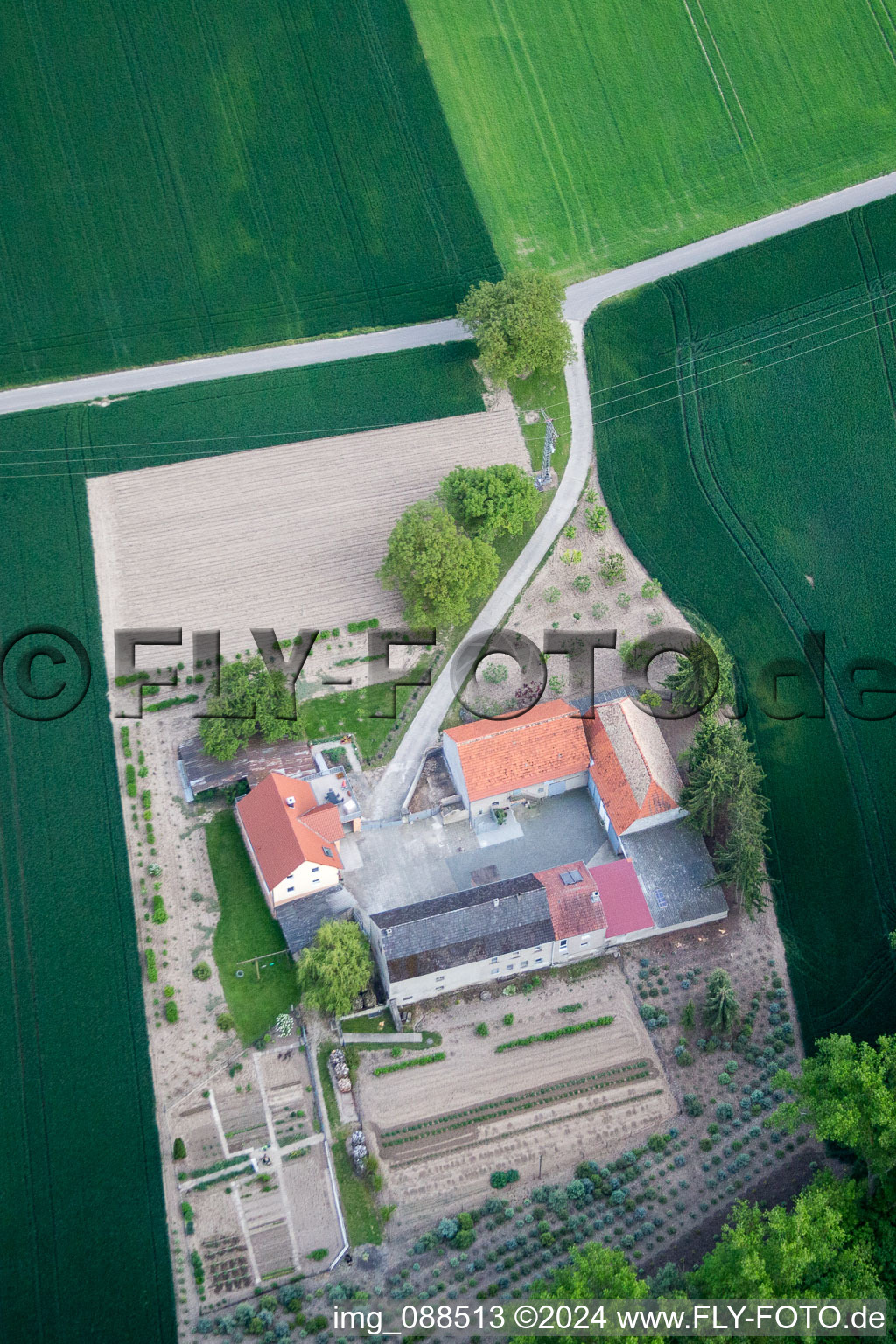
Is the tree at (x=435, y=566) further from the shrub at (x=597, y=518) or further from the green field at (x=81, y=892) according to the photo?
the green field at (x=81, y=892)

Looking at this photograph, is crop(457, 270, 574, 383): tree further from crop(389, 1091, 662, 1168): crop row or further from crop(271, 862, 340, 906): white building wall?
crop(389, 1091, 662, 1168): crop row

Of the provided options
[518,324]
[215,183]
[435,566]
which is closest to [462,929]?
[435,566]

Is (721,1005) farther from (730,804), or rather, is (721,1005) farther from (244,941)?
(244,941)

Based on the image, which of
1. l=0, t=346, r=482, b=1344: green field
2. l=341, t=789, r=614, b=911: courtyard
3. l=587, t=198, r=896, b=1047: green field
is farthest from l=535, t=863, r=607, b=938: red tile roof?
l=0, t=346, r=482, b=1344: green field

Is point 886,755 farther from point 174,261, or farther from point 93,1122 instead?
point 174,261

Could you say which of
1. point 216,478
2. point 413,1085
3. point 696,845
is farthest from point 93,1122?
point 216,478
